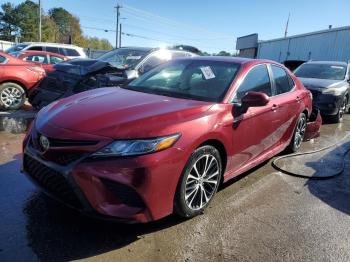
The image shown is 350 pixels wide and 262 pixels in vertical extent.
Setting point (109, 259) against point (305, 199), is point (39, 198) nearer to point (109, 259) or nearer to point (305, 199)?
point (109, 259)

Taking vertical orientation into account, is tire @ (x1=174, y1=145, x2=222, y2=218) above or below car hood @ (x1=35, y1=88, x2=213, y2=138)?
below

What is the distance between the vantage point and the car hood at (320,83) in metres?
9.16

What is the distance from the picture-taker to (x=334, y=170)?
5.44 m

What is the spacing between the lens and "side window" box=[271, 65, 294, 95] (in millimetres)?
5097

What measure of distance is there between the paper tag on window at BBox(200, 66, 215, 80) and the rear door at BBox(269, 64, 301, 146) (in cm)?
96

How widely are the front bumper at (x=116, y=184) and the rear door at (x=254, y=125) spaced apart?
3.72 feet

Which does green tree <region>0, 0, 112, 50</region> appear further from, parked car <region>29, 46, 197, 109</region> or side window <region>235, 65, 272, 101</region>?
side window <region>235, 65, 272, 101</region>

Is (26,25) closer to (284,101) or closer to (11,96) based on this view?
(11,96)

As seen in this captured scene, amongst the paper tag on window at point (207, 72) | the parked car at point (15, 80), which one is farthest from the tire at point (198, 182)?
the parked car at point (15, 80)

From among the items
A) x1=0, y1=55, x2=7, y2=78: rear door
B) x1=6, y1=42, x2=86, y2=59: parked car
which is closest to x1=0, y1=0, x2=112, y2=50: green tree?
x1=6, y1=42, x2=86, y2=59: parked car

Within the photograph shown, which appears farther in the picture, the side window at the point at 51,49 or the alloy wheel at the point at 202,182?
the side window at the point at 51,49

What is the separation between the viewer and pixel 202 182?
11.7 feet

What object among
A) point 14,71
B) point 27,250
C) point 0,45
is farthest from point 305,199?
point 0,45

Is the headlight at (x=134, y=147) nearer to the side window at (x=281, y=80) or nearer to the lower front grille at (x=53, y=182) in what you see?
the lower front grille at (x=53, y=182)
